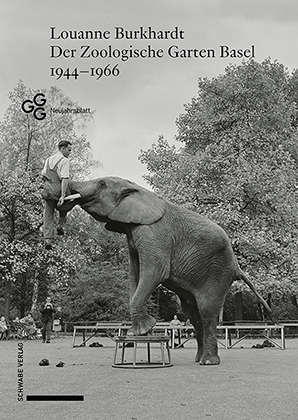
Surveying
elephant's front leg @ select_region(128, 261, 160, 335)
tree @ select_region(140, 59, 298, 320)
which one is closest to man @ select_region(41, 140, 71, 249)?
elephant's front leg @ select_region(128, 261, 160, 335)

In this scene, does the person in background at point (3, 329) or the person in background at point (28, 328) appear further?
the person in background at point (28, 328)

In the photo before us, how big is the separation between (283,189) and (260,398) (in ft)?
74.8

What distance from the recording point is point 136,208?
1095cm

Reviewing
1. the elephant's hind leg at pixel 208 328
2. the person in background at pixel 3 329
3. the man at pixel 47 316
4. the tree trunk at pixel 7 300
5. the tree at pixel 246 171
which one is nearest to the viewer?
the elephant's hind leg at pixel 208 328

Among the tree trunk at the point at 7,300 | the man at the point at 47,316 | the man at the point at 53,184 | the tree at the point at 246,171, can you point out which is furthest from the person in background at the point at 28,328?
the man at the point at 53,184

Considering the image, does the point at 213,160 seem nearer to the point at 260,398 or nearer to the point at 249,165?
the point at 249,165

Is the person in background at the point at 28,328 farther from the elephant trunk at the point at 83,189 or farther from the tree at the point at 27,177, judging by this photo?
the elephant trunk at the point at 83,189

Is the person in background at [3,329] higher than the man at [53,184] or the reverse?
the reverse

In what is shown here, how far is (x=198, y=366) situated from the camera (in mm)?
10969

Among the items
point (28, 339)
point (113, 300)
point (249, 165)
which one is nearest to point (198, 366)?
point (28, 339)

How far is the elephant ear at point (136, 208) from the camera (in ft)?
35.7

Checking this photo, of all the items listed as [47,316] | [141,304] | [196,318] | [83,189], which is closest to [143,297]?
[141,304]

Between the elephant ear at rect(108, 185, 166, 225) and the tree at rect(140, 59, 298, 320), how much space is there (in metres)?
16.5

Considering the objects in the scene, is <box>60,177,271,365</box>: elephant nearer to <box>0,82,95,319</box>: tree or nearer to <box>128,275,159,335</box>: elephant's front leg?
<box>128,275,159,335</box>: elephant's front leg
